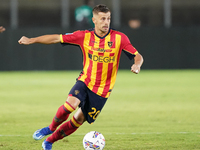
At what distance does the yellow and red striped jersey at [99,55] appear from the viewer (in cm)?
567

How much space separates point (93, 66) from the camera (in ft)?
18.6

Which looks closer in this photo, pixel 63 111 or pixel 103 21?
pixel 63 111

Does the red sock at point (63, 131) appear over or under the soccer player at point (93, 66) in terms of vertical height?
under

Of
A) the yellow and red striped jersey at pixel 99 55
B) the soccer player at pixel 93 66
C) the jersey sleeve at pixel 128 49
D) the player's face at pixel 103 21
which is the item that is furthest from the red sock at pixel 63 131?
the player's face at pixel 103 21

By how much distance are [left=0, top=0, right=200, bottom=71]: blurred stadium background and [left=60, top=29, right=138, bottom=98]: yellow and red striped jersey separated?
1607 cm

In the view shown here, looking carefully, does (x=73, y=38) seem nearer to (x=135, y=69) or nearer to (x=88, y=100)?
(x=88, y=100)

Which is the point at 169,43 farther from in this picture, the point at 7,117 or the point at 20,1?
the point at 7,117

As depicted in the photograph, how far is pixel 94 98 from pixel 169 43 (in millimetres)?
17587

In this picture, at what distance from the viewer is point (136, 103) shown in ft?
36.5

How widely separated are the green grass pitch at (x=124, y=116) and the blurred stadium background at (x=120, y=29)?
232 inches

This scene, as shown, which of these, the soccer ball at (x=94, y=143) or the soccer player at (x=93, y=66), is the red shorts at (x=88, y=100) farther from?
the soccer ball at (x=94, y=143)

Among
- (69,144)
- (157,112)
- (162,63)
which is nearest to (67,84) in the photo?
(157,112)

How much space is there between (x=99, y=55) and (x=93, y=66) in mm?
167

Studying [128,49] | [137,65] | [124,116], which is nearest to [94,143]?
[137,65]
